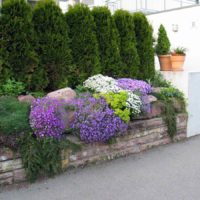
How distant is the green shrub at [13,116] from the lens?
343 cm

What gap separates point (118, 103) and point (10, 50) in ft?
6.13

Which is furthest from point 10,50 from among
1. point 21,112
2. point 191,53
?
point 191,53

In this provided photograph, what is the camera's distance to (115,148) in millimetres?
4332

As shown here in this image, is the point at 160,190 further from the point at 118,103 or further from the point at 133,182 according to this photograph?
the point at 118,103

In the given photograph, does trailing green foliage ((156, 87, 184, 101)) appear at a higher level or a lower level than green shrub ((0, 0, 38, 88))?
lower

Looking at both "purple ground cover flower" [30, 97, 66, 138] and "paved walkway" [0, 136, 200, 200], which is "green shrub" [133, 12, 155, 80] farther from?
"purple ground cover flower" [30, 97, 66, 138]

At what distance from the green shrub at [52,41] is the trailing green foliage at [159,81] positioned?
2103 millimetres

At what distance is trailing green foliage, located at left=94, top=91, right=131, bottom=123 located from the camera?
13.8ft

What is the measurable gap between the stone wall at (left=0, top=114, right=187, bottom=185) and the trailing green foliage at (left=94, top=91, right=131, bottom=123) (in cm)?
32

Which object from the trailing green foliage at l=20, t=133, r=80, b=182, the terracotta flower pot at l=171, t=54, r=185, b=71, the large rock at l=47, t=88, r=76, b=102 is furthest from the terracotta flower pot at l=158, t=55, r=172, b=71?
the trailing green foliage at l=20, t=133, r=80, b=182

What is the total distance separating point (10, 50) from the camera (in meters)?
4.52

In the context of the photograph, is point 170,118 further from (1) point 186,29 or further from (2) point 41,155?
(1) point 186,29

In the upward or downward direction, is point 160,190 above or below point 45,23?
below

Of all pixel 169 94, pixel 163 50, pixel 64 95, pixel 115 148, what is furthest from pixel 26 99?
pixel 163 50
